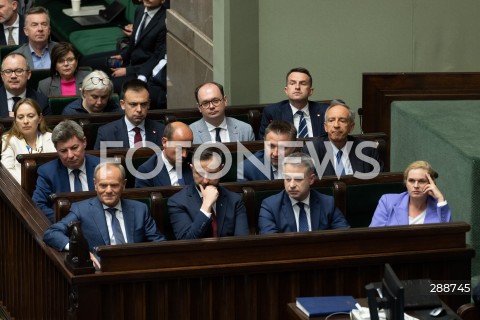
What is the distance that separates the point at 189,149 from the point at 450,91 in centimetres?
243

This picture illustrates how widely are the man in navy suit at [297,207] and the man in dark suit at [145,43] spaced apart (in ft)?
14.8

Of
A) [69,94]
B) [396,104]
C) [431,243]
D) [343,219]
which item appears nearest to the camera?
[431,243]

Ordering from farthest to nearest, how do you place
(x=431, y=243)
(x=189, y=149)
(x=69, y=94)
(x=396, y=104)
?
(x=69, y=94), (x=396, y=104), (x=189, y=149), (x=431, y=243)

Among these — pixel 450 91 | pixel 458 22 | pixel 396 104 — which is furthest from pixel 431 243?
pixel 458 22

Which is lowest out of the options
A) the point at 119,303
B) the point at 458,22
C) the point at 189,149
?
the point at 119,303

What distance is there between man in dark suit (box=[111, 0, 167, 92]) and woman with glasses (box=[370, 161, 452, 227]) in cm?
452

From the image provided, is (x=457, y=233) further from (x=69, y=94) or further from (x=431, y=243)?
(x=69, y=94)

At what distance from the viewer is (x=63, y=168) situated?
7.65 m

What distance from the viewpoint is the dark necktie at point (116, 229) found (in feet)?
22.3

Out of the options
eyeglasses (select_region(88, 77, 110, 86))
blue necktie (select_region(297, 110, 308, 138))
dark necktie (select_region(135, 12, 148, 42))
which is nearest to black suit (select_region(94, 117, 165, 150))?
eyeglasses (select_region(88, 77, 110, 86))

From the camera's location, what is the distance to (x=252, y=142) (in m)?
8.25

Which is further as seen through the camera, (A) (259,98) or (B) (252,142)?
(A) (259,98)

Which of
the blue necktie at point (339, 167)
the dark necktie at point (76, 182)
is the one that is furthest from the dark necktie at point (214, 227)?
the blue necktie at point (339, 167)

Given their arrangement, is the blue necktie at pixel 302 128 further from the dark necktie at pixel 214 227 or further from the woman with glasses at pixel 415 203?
the dark necktie at pixel 214 227
